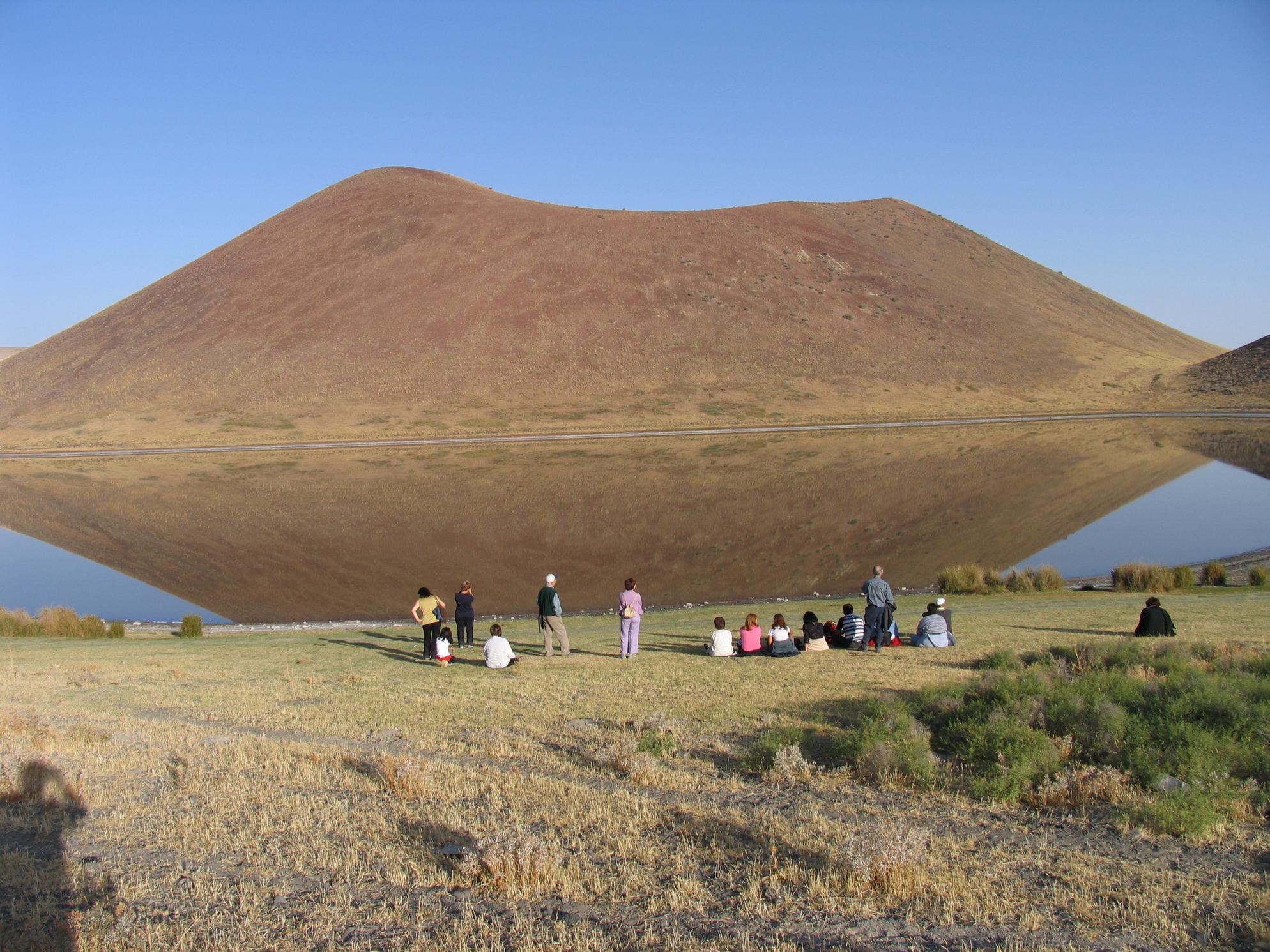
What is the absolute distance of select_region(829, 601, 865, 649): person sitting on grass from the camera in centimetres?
1509

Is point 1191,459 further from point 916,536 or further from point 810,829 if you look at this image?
point 810,829

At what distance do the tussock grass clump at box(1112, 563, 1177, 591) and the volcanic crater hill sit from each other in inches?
1785

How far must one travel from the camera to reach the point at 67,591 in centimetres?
2570

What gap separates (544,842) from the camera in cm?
661

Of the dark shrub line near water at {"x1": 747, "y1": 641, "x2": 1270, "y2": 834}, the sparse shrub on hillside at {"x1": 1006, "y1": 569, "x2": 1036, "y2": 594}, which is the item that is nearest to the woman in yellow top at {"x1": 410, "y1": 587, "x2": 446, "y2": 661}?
the dark shrub line near water at {"x1": 747, "y1": 641, "x2": 1270, "y2": 834}

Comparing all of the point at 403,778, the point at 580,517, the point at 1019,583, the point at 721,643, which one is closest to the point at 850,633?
the point at 721,643

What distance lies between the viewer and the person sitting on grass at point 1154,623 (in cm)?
1380

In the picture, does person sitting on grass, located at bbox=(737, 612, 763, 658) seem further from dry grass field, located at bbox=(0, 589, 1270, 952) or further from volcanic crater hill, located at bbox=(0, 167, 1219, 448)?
volcanic crater hill, located at bbox=(0, 167, 1219, 448)

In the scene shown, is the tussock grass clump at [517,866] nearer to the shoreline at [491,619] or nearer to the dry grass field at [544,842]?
the dry grass field at [544,842]

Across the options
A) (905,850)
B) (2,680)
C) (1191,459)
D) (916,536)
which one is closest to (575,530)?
(916,536)

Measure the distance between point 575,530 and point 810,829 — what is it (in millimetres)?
23232

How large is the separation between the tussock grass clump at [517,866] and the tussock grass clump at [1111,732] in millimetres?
3542

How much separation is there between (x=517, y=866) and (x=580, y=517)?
25841 mm

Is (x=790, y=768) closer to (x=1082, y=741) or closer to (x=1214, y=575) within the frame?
(x=1082, y=741)
